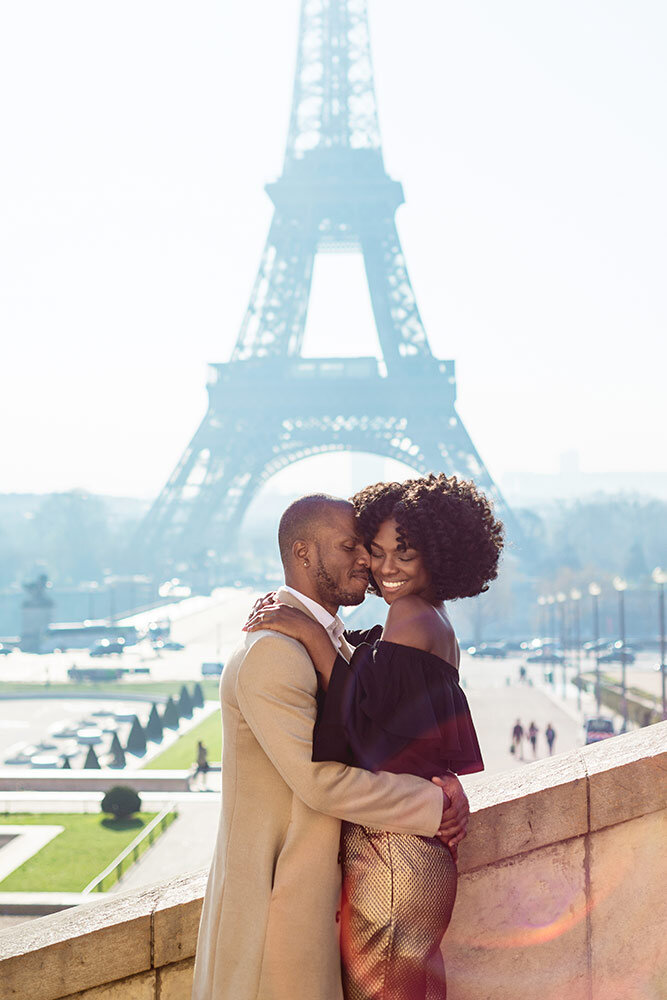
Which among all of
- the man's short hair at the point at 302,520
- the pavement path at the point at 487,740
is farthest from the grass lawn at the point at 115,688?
the man's short hair at the point at 302,520

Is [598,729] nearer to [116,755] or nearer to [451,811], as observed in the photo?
[116,755]

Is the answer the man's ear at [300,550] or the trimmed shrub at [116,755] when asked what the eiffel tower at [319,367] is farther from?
the man's ear at [300,550]

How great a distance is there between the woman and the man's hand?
0.03m

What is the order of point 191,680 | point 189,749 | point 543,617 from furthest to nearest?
point 543,617 → point 191,680 → point 189,749

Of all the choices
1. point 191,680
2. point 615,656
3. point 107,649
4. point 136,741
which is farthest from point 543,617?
point 136,741

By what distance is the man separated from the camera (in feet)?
6.94

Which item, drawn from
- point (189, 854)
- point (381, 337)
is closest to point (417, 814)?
point (189, 854)

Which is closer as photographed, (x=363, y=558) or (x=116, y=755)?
(x=363, y=558)

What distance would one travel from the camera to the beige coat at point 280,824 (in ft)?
6.93

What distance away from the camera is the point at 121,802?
559 inches

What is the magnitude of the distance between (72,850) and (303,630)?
39.3ft

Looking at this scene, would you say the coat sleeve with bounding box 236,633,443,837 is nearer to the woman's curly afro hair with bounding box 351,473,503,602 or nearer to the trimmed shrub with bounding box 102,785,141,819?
the woman's curly afro hair with bounding box 351,473,503,602

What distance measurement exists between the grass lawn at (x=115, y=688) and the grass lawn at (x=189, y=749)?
5073 millimetres

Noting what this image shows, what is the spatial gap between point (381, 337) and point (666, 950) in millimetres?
40335
